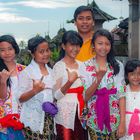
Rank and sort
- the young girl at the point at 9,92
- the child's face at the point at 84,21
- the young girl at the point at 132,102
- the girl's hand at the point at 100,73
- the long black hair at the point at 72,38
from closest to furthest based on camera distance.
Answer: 1. the girl's hand at the point at 100,73
2. the young girl at the point at 9,92
3. the long black hair at the point at 72,38
4. the young girl at the point at 132,102
5. the child's face at the point at 84,21

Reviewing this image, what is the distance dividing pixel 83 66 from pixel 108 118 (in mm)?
566

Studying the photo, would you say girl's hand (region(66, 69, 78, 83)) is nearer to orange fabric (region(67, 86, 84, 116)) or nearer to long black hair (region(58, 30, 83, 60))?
orange fabric (region(67, 86, 84, 116))

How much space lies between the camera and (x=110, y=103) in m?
4.09

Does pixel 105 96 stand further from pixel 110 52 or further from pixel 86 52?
pixel 86 52

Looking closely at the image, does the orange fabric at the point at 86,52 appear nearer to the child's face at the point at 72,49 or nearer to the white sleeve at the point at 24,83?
the child's face at the point at 72,49

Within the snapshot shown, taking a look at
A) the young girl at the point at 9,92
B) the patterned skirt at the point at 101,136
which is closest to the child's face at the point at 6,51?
the young girl at the point at 9,92

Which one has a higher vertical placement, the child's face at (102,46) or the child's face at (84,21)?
the child's face at (84,21)

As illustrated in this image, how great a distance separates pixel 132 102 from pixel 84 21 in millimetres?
973

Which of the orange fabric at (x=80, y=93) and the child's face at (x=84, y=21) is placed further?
the child's face at (x=84, y=21)

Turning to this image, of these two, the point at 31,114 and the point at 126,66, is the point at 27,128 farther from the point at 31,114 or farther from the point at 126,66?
the point at 126,66

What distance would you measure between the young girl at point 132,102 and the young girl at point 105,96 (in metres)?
0.15

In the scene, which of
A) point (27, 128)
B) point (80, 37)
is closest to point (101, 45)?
point (80, 37)

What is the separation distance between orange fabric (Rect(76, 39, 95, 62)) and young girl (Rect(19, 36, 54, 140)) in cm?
43

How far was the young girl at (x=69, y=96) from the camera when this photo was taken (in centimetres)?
402
